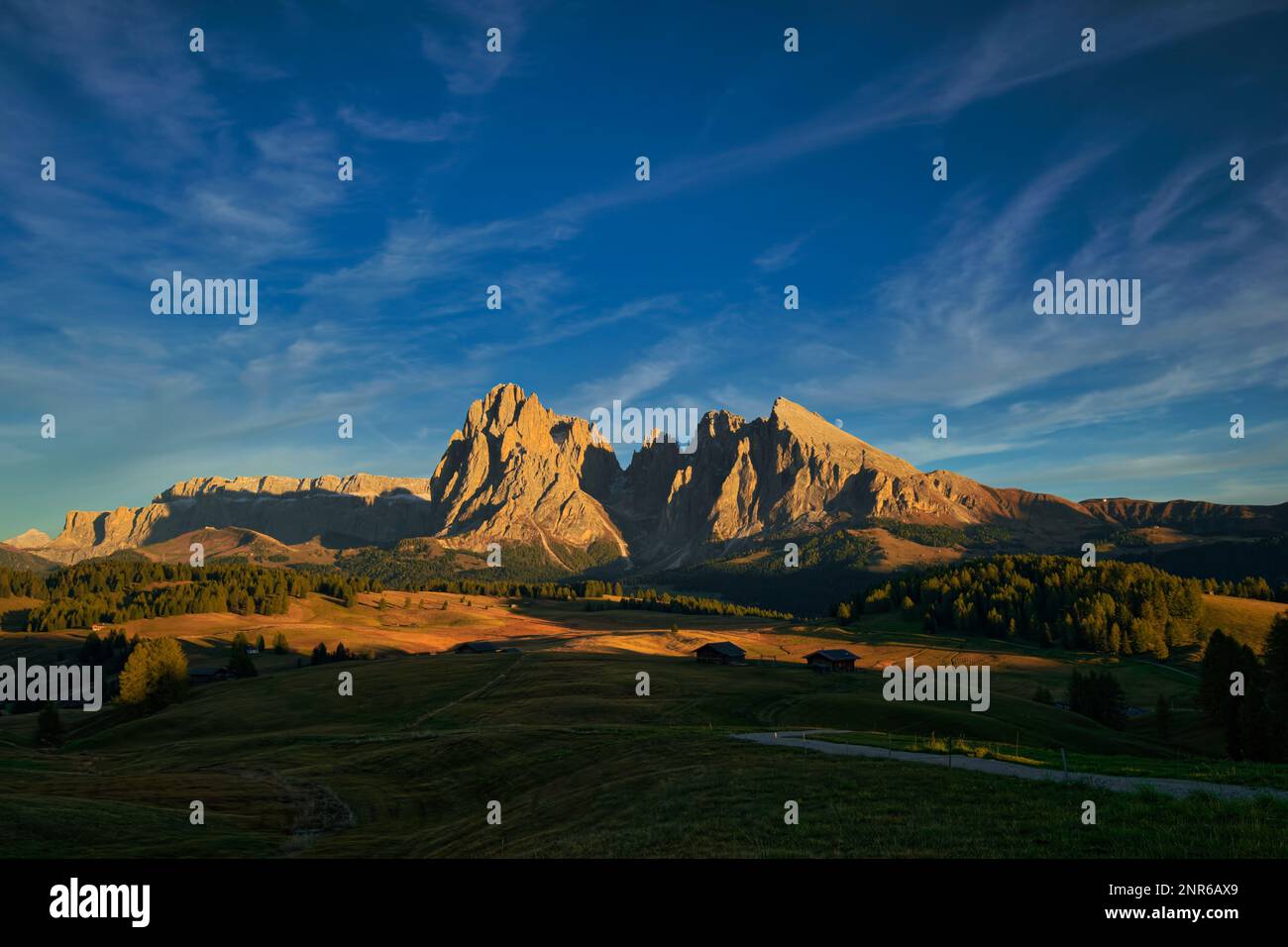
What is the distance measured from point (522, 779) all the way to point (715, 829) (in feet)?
86.5

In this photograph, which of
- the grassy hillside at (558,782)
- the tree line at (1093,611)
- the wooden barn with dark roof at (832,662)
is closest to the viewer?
the grassy hillside at (558,782)

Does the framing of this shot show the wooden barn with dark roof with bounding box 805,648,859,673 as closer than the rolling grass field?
No

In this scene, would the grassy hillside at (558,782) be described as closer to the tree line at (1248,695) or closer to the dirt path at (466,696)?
the dirt path at (466,696)

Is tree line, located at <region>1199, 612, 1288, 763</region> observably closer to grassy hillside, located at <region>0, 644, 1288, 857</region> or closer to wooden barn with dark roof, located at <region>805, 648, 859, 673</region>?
grassy hillside, located at <region>0, 644, 1288, 857</region>

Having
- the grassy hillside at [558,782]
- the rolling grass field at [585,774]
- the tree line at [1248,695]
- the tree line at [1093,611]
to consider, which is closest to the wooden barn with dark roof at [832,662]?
the rolling grass field at [585,774]

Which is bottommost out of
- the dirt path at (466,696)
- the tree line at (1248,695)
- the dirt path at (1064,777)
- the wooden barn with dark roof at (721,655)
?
the wooden barn with dark roof at (721,655)

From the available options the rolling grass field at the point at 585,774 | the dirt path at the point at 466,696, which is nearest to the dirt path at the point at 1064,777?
the rolling grass field at the point at 585,774

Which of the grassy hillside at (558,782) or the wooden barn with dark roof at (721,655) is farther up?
the grassy hillside at (558,782)

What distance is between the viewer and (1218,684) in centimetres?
8238

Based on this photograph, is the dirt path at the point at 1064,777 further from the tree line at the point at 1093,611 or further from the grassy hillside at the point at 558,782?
the tree line at the point at 1093,611

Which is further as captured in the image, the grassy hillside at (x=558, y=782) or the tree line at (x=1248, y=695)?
the tree line at (x=1248, y=695)

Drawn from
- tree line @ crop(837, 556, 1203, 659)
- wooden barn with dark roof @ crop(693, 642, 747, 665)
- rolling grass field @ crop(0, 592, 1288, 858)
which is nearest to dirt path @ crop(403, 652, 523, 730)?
rolling grass field @ crop(0, 592, 1288, 858)

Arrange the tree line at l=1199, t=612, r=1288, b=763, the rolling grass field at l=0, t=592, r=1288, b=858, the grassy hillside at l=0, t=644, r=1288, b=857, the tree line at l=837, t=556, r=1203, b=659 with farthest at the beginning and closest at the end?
the tree line at l=837, t=556, r=1203, b=659
the tree line at l=1199, t=612, r=1288, b=763
the rolling grass field at l=0, t=592, r=1288, b=858
the grassy hillside at l=0, t=644, r=1288, b=857

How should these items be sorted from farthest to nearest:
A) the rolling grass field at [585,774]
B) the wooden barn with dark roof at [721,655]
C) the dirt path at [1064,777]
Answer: the wooden barn with dark roof at [721,655], the dirt path at [1064,777], the rolling grass field at [585,774]
